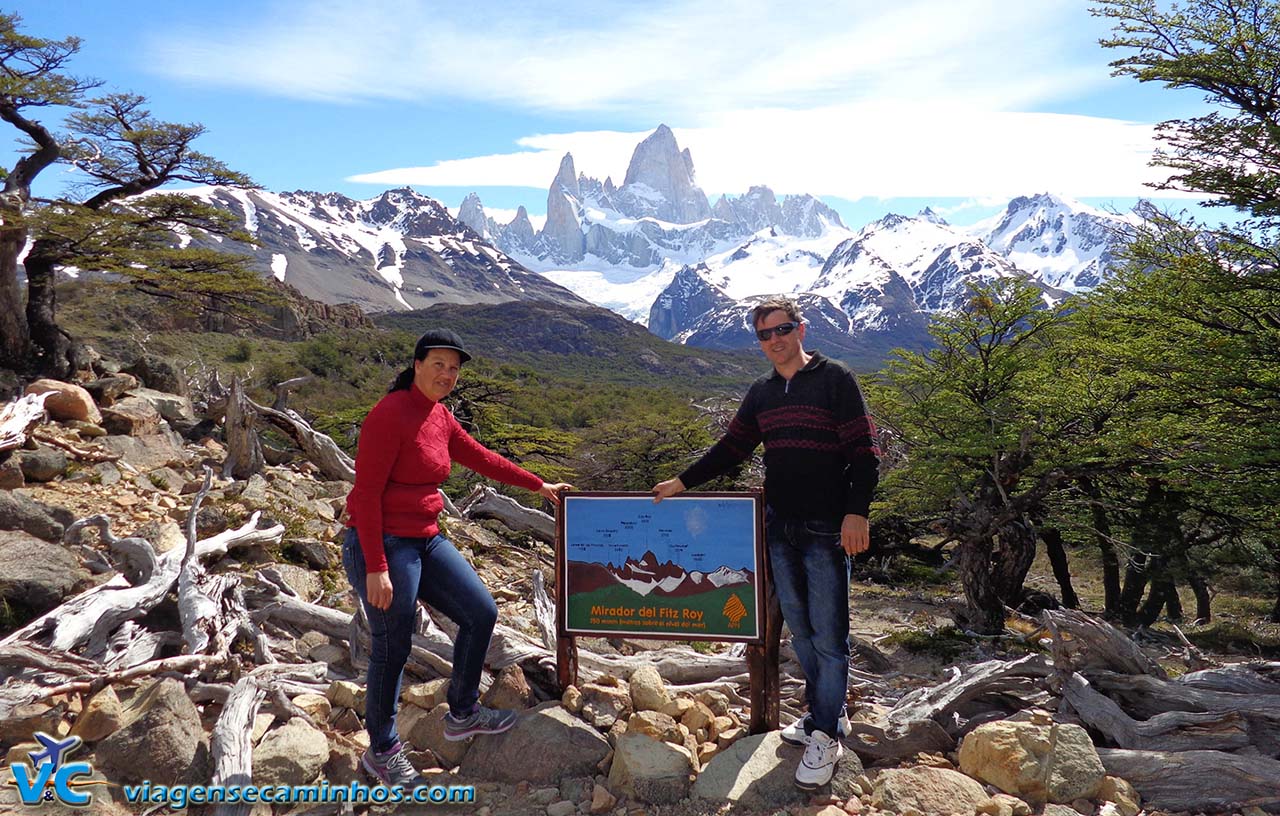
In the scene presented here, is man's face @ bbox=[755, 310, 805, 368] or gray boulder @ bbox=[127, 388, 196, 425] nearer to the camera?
man's face @ bbox=[755, 310, 805, 368]

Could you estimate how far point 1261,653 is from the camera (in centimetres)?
991

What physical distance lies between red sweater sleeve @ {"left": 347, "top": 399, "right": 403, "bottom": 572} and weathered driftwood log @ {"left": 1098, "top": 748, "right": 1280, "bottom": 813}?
→ 3.88 m

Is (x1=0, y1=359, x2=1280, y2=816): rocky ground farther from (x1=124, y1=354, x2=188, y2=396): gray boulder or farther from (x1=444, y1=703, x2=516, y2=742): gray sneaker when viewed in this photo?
(x1=124, y1=354, x2=188, y2=396): gray boulder

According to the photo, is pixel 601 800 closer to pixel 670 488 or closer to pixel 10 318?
pixel 670 488

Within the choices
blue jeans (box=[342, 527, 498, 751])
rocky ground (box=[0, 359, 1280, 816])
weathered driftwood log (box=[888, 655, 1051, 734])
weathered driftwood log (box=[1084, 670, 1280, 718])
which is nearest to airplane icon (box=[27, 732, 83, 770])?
rocky ground (box=[0, 359, 1280, 816])

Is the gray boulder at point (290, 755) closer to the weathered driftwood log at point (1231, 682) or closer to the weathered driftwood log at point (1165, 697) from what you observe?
the weathered driftwood log at point (1165, 697)

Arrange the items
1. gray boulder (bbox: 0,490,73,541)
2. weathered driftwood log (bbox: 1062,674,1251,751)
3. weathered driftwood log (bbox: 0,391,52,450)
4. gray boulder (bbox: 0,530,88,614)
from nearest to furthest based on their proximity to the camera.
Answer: weathered driftwood log (bbox: 1062,674,1251,751), gray boulder (bbox: 0,530,88,614), gray boulder (bbox: 0,490,73,541), weathered driftwood log (bbox: 0,391,52,450)

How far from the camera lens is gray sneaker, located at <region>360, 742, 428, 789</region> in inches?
139

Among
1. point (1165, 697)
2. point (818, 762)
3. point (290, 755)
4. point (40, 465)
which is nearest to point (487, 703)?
point (290, 755)

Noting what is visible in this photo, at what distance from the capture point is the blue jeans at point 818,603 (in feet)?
11.9

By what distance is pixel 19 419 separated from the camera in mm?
7961

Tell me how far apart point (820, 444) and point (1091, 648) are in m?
2.52

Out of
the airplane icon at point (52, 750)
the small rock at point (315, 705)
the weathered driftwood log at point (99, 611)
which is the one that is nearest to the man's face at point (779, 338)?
the small rock at point (315, 705)

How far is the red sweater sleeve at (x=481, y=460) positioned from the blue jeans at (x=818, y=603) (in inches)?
56.6
